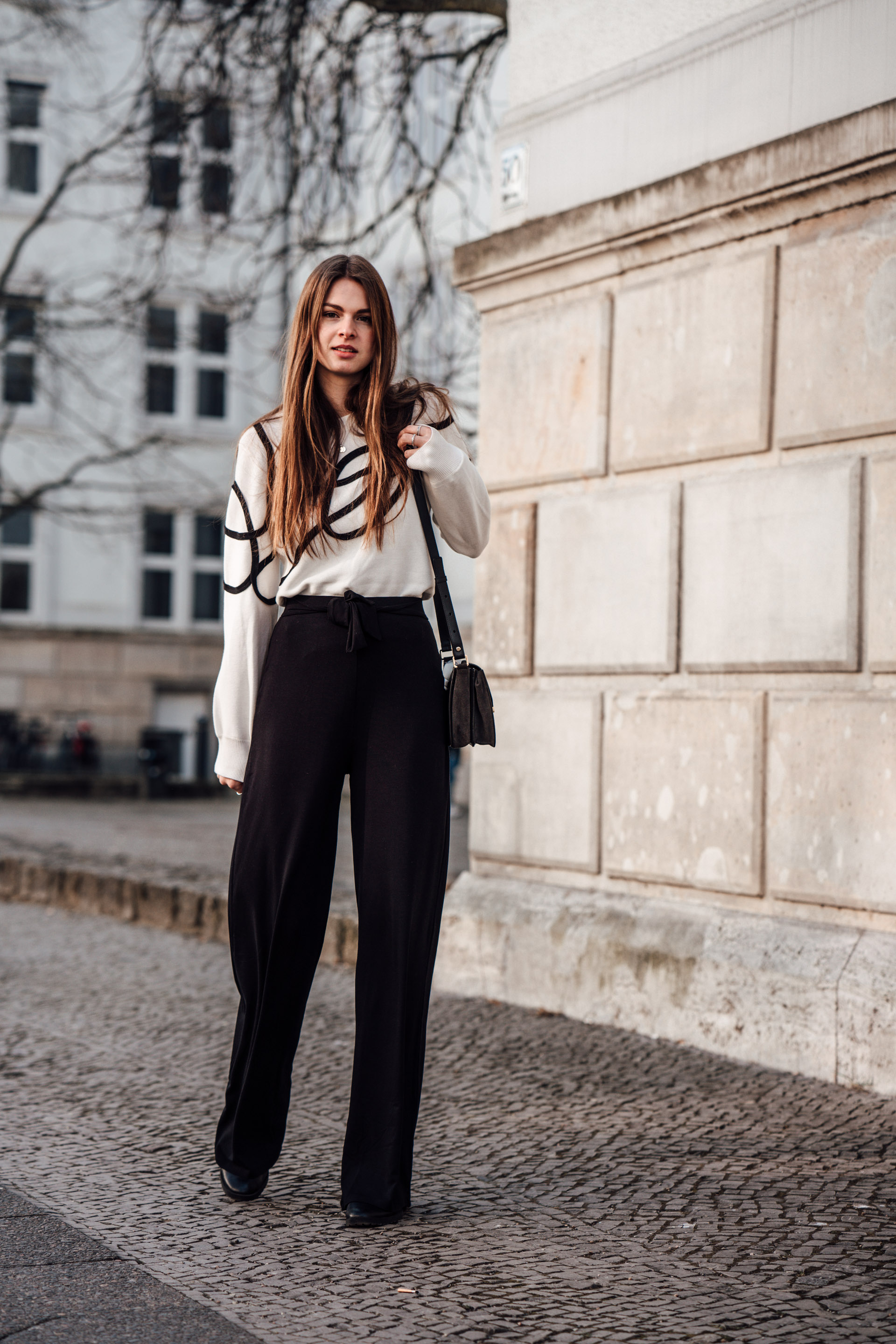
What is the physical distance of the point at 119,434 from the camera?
26.9 m

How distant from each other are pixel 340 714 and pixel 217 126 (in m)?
7.14

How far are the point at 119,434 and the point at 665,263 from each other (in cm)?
2243

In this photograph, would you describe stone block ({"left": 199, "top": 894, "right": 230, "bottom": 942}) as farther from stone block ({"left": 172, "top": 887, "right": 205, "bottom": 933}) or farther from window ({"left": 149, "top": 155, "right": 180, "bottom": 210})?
window ({"left": 149, "top": 155, "right": 180, "bottom": 210})

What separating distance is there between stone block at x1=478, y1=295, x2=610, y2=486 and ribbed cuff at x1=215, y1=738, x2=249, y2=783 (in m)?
2.51

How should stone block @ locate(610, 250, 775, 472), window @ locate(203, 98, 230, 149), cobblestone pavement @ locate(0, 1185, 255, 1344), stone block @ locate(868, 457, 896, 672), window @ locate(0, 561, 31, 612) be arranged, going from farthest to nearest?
window @ locate(0, 561, 31, 612), window @ locate(203, 98, 230, 149), stone block @ locate(610, 250, 775, 472), stone block @ locate(868, 457, 896, 672), cobblestone pavement @ locate(0, 1185, 255, 1344)

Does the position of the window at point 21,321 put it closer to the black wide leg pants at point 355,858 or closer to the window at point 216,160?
the window at point 216,160

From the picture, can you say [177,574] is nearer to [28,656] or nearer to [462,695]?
[28,656]

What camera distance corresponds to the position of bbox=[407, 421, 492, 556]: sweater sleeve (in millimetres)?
3451

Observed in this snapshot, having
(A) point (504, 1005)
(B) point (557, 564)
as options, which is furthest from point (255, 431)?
(A) point (504, 1005)

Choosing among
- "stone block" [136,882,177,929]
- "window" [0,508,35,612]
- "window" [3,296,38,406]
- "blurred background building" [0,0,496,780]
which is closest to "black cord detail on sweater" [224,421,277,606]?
"stone block" [136,882,177,929]

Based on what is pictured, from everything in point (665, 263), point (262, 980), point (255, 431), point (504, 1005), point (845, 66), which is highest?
point (845, 66)

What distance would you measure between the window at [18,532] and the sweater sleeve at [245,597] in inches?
938

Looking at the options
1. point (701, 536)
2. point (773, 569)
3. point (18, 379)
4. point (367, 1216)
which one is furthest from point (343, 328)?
point (18, 379)

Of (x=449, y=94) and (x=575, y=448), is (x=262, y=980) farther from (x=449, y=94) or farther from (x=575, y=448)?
(x=449, y=94)
